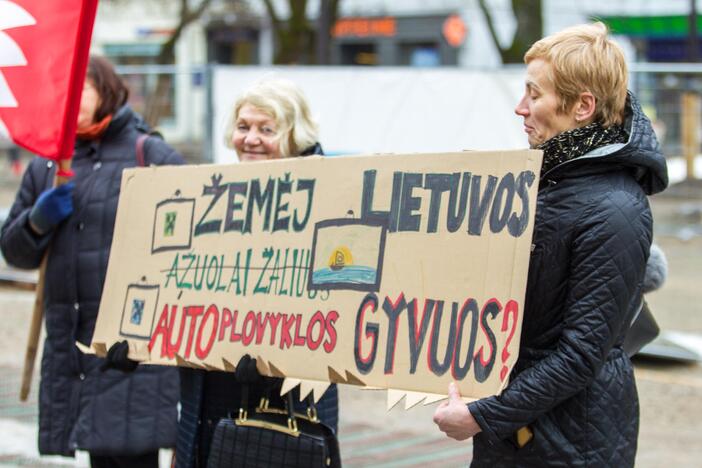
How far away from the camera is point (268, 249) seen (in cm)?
306

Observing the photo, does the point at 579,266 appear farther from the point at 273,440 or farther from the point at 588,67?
the point at 273,440

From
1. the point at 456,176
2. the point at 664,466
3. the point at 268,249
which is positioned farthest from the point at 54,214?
the point at 664,466

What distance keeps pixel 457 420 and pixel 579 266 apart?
0.43 metres

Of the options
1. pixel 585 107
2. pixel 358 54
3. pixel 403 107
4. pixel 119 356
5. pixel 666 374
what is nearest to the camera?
pixel 585 107

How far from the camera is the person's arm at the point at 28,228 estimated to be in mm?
3824

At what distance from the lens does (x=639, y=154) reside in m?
2.44

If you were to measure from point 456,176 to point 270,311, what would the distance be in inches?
25.8

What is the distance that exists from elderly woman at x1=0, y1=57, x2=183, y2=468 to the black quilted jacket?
171 centimetres

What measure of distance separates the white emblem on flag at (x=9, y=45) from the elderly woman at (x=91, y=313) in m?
0.27

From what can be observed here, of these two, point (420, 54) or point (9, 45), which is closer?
point (9, 45)

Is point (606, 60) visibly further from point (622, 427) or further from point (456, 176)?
point (622, 427)

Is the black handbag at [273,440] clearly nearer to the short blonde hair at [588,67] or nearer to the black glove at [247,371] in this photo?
the black glove at [247,371]

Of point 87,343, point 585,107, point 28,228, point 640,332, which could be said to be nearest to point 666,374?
point 640,332

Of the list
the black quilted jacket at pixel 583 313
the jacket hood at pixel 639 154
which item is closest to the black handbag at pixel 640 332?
the black quilted jacket at pixel 583 313
